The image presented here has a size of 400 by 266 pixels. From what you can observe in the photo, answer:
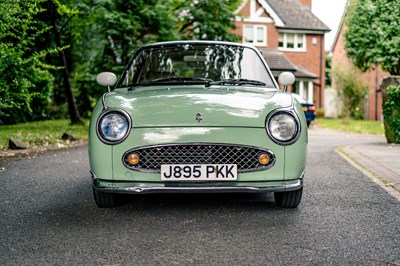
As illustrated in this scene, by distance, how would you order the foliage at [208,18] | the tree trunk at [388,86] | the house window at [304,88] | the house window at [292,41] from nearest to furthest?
the tree trunk at [388,86] < the foliage at [208,18] < the house window at [304,88] < the house window at [292,41]

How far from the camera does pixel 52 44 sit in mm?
19391

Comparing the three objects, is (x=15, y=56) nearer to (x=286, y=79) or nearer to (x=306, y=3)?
(x=286, y=79)

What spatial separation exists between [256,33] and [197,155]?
32.9 metres

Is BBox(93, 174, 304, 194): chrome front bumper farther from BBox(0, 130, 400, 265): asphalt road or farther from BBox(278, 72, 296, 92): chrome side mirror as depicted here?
BBox(278, 72, 296, 92): chrome side mirror

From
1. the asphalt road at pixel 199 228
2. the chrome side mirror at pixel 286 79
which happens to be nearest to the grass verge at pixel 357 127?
the chrome side mirror at pixel 286 79

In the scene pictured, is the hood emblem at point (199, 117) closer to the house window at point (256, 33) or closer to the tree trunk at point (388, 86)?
the tree trunk at point (388, 86)

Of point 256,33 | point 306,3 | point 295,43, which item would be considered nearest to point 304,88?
point 295,43

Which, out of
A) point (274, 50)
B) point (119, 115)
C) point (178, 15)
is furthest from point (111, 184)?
point (274, 50)

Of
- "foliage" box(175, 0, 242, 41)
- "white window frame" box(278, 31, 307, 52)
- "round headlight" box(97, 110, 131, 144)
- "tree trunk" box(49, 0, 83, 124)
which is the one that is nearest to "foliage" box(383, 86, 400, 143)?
"round headlight" box(97, 110, 131, 144)

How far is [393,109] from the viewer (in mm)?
10539

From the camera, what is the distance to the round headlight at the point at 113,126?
4199 millimetres

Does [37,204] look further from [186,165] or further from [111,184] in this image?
[186,165]

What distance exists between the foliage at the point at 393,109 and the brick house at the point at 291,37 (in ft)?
76.0

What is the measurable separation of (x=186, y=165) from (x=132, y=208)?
35.1 inches
